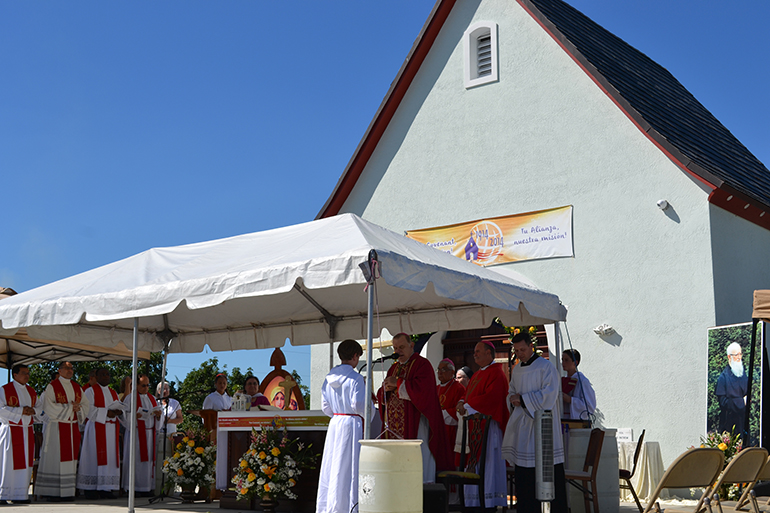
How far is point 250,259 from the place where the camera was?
8.20m

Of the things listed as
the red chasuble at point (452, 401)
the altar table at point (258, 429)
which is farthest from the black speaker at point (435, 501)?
the red chasuble at point (452, 401)

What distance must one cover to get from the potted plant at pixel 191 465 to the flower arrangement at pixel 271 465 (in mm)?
1648

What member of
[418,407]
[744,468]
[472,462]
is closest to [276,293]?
[418,407]

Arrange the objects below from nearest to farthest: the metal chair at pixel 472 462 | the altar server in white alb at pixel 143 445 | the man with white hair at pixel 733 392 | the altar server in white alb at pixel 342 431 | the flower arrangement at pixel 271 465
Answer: the altar server in white alb at pixel 342 431, the metal chair at pixel 472 462, the flower arrangement at pixel 271 465, the man with white hair at pixel 733 392, the altar server in white alb at pixel 143 445

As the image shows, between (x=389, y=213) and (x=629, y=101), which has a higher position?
(x=629, y=101)

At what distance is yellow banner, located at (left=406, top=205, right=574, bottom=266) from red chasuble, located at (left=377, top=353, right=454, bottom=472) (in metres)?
5.56

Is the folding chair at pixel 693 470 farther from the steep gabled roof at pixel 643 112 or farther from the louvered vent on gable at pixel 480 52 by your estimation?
the louvered vent on gable at pixel 480 52

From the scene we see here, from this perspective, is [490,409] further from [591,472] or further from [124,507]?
[124,507]

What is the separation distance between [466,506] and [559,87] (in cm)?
807

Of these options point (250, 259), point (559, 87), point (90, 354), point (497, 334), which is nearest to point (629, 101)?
point (559, 87)

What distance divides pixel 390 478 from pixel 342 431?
198 cm

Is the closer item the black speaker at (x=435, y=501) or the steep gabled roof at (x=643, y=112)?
the black speaker at (x=435, y=501)

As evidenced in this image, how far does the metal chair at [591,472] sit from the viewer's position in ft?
28.8

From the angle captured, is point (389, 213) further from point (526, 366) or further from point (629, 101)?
point (526, 366)
